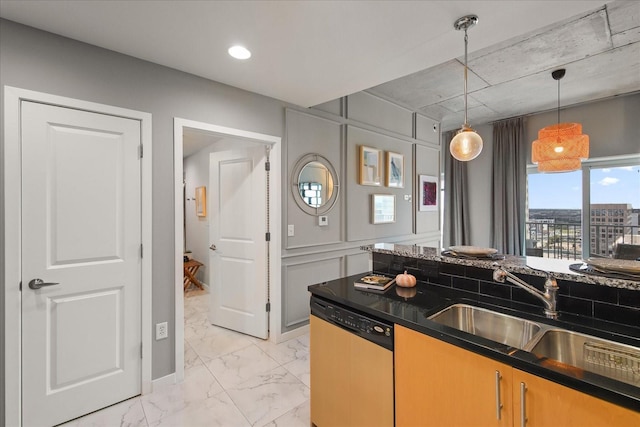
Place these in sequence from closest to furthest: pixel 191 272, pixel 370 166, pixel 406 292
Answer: pixel 406 292, pixel 370 166, pixel 191 272

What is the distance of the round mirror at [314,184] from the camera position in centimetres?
324

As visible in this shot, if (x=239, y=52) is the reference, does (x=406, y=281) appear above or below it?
below

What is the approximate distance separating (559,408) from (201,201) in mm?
5424

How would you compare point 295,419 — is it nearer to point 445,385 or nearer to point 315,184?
point 445,385

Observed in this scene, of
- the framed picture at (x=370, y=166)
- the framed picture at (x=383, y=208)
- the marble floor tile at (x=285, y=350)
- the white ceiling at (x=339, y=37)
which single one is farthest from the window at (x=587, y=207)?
the marble floor tile at (x=285, y=350)

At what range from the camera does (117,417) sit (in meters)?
2.04

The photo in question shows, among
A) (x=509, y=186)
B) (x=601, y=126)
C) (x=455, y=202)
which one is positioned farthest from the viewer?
(x=455, y=202)

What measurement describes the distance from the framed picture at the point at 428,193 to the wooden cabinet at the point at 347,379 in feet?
11.2

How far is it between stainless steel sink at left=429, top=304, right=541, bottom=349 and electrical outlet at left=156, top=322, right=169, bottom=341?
2.04 metres

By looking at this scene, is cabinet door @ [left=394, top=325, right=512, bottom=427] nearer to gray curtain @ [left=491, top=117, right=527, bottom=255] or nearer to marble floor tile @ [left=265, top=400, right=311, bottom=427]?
marble floor tile @ [left=265, top=400, right=311, bottom=427]

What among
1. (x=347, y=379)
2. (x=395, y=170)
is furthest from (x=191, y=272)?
(x=347, y=379)

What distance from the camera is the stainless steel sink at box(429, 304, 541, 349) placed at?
1.36 m

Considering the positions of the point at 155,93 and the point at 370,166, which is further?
the point at 370,166

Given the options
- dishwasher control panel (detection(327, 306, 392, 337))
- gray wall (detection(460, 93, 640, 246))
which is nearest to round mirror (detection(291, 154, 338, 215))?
dishwasher control panel (detection(327, 306, 392, 337))
